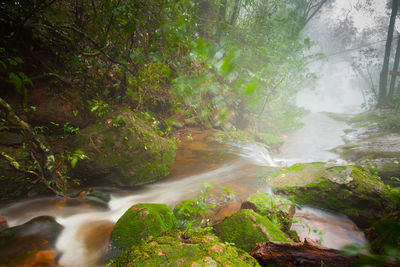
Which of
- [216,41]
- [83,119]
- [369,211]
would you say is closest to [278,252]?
[369,211]

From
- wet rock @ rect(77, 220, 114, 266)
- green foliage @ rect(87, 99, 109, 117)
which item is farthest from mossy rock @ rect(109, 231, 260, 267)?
green foliage @ rect(87, 99, 109, 117)

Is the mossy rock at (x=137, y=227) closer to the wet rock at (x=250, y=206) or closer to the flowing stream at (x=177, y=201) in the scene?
the flowing stream at (x=177, y=201)

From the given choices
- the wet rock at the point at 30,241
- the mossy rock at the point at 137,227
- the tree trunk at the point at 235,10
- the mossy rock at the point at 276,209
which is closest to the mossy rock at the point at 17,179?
the wet rock at the point at 30,241

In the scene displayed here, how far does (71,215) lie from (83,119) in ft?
6.83

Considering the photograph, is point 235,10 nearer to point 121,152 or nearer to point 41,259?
point 121,152

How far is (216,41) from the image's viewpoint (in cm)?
752

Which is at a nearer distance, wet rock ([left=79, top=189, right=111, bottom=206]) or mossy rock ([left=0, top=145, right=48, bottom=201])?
mossy rock ([left=0, top=145, right=48, bottom=201])

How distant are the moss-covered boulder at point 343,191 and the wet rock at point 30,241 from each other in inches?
169

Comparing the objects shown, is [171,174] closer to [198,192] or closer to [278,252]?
[198,192]

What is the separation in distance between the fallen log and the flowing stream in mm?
1765

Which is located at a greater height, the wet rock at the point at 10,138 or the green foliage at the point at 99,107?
the green foliage at the point at 99,107

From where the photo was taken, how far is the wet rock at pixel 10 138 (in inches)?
115

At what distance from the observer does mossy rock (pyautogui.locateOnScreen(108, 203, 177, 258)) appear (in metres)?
2.18

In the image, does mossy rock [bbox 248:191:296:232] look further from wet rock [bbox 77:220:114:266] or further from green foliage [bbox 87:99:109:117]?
green foliage [bbox 87:99:109:117]
